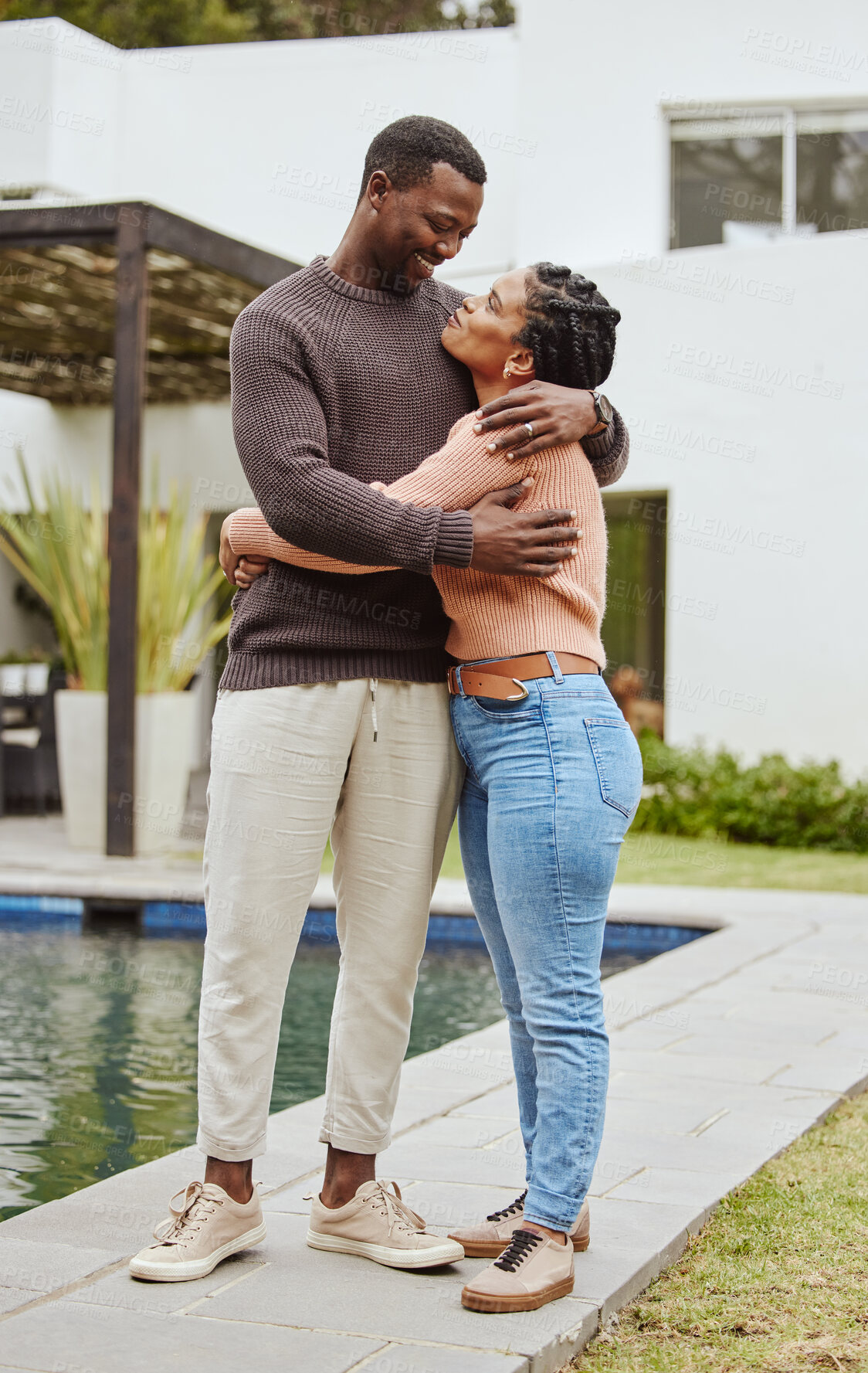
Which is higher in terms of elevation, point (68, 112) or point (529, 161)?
point (68, 112)

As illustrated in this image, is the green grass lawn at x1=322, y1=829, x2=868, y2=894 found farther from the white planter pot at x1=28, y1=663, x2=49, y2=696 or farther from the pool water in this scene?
the white planter pot at x1=28, y1=663, x2=49, y2=696

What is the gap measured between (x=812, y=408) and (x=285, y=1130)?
7.35 meters

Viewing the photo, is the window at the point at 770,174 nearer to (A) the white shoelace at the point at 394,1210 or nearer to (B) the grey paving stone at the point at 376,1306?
(A) the white shoelace at the point at 394,1210

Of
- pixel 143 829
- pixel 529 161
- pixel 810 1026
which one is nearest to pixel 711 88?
pixel 529 161

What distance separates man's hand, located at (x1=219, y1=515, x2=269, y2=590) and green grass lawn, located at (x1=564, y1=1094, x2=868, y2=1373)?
1230 mm

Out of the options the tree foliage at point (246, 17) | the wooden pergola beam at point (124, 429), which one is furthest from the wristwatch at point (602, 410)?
the tree foliage at point (246, 17)

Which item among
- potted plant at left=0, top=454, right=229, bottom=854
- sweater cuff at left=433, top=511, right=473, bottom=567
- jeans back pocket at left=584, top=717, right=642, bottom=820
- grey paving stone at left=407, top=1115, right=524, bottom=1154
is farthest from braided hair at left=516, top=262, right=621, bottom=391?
potted plant at left=0, top=454, right=229, bottom=854

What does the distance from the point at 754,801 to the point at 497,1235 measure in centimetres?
683

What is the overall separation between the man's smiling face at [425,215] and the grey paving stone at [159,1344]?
156cm

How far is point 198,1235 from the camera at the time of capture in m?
2.23

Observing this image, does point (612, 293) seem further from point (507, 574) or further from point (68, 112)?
point (507, 574)

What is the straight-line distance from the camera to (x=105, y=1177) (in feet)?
10.2

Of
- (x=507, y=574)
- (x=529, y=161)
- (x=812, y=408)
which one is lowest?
(x=507, y=574)

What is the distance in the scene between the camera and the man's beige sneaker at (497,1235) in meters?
2.34
